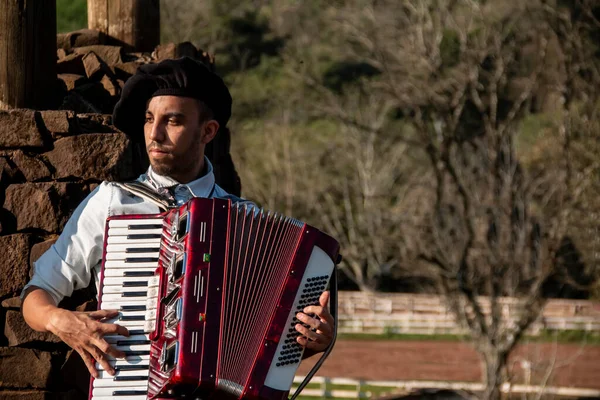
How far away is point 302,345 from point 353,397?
1072 cm

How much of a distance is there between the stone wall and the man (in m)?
1.01

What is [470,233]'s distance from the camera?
10.5 metres

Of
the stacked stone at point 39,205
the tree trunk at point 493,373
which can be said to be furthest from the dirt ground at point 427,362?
the stacked stone at point 39,205

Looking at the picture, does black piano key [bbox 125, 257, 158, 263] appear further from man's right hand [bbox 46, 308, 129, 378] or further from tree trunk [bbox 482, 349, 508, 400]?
tree trunk [bbox 482, 349, 508, 400]

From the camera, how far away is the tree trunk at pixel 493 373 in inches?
387

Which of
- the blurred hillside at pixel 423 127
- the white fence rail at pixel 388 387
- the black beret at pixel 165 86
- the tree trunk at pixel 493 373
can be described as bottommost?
the white fence rail at pixel 388 387

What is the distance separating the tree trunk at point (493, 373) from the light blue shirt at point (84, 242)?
7236mm

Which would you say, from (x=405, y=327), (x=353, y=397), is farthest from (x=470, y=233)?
(x=405, y=327)

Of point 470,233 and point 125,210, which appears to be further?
point 470,233

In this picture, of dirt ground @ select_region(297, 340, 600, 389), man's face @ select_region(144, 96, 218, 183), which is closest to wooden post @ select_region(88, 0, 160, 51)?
man's face @ select_region(144, 96, 218, 183)

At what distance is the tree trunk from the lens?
9.84 meters

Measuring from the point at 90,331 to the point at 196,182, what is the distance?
62 cm

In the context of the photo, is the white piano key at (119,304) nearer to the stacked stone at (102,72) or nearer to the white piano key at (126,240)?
the white piano key at (126,240)

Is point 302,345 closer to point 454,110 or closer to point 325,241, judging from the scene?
point 325,241
